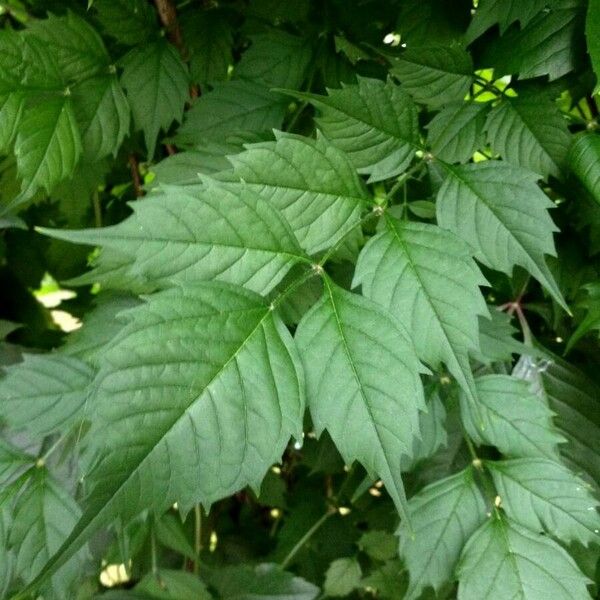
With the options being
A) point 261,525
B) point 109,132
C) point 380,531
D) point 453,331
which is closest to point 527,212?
point 453,331

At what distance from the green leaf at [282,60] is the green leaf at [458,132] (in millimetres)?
209

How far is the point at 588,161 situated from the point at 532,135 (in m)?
0.07

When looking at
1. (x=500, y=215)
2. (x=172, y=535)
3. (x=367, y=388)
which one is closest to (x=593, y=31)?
(x=500, y=215)

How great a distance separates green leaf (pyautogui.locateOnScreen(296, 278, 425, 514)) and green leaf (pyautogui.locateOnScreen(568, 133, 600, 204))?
0.27m

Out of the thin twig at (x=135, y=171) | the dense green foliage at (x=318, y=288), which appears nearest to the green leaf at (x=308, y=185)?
Answer: the dense green foliage at (x=318, y=288)

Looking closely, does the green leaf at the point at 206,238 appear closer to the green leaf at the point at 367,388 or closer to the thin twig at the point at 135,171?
the green leaf at the point at 367,388

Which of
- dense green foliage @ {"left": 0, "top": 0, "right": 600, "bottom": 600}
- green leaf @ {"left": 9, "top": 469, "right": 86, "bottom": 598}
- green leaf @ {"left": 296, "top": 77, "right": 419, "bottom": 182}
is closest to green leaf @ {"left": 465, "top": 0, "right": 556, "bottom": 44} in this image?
dense green foliage @ {"left": 0, "top": 0, "right": 600, "bottom": 600}

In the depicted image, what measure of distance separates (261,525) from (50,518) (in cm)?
70

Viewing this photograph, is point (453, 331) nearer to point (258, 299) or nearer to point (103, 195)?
point (258, 299)

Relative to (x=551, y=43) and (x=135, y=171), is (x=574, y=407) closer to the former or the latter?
(x=551, y=43)

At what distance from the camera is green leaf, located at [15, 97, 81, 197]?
73cm

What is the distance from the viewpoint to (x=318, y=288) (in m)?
0.70

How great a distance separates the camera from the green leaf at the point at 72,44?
2.66 feet

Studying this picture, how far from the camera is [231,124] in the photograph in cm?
85
